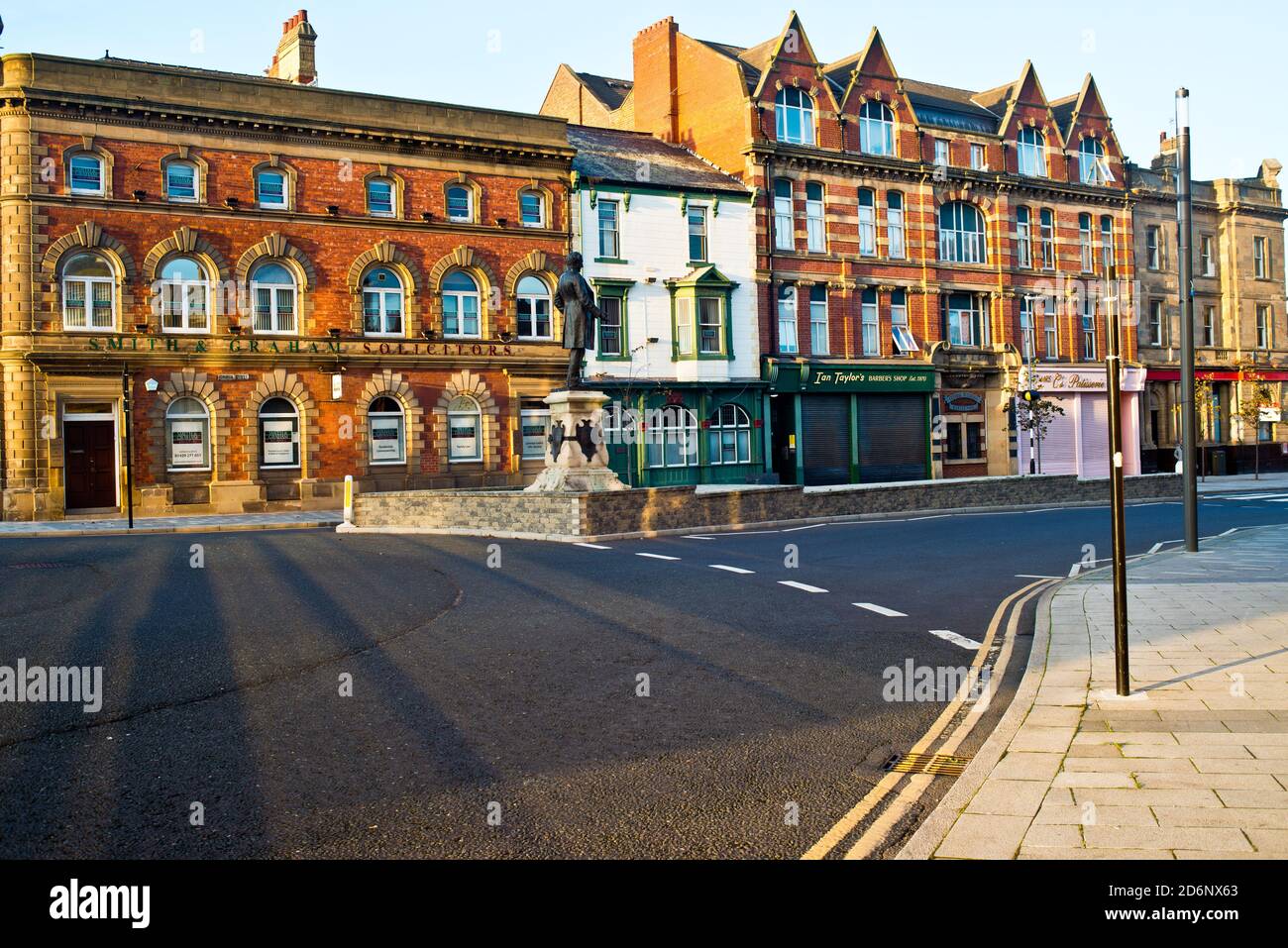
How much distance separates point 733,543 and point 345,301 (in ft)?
59.8

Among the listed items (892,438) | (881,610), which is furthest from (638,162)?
(881,610)

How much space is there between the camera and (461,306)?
34.7m

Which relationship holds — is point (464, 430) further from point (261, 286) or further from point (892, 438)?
point (892, 438)

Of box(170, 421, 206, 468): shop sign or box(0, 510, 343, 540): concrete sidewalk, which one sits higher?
box(170, 421, 206, 468): shop sign

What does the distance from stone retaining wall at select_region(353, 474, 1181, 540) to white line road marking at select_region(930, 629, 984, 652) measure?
11006 millimetres

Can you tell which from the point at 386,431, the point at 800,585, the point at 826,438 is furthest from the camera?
the point at 826,438

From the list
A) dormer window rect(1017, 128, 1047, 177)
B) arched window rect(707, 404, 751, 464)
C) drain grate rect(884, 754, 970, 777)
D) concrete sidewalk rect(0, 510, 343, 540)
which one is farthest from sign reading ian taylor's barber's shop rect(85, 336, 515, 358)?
drain grate rect(884, 754, 970, 777)

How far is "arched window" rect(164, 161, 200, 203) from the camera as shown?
30.4 metres

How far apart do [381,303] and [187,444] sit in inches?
280

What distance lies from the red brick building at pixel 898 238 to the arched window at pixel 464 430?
11.2m

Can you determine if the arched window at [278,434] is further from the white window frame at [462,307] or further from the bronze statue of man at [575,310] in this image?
the bronze statue of man at [575,310]

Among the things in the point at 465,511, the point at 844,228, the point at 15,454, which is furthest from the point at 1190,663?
the point at 844,228

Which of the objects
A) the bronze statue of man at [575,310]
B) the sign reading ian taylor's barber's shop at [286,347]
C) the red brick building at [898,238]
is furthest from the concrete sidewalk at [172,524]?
the red brick building at [898,238]

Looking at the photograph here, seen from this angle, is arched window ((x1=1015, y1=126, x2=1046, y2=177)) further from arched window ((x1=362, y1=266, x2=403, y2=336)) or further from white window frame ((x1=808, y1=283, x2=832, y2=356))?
arched window ((x1=362, y1=266, x2=403, y2=336))
